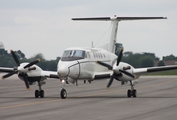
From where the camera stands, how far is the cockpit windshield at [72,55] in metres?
28.8

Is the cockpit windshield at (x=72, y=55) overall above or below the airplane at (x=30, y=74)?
above

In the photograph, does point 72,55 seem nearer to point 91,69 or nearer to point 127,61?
point 91,69

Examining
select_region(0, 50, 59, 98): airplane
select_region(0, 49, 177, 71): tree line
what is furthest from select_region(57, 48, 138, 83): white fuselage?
select_region(0, 49, 177, 71): tree line

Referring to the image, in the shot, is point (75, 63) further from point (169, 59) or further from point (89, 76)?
point (169, 59)

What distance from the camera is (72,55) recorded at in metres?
29.0

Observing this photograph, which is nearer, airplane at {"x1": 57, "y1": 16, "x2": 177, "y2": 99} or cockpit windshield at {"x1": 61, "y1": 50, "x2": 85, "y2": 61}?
airplane at {"x1": 57, "y1": 16, "x2": 177, "y2": 99}

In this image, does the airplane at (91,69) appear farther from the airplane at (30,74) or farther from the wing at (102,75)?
the airplane at (30,74)

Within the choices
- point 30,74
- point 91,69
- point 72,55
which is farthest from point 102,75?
point 30,74

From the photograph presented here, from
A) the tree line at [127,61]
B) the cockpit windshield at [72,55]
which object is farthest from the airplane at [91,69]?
the tree line at [127,61]

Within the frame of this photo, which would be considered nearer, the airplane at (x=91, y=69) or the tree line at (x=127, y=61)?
the airplane at (x=91, y=69)

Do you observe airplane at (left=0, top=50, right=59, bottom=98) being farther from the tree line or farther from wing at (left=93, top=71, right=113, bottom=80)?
the tree line

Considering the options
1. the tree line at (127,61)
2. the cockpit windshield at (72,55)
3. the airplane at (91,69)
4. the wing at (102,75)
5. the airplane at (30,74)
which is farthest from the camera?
the tree line at (127,61)

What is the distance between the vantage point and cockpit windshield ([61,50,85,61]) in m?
28.8

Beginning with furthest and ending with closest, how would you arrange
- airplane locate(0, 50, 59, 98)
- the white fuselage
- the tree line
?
the tree line
airplane locate(0, 50, 59, 98)
the white fuselage
